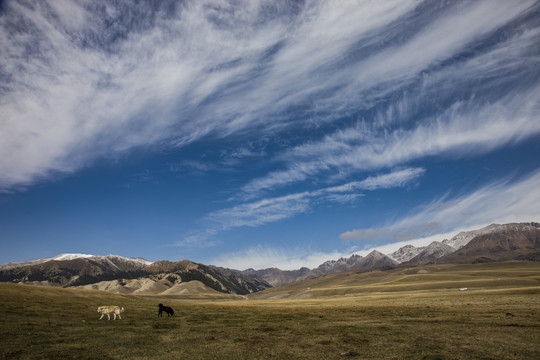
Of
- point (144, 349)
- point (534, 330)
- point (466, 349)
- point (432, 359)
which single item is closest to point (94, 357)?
point (144, 349)

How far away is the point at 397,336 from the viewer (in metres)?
23.9

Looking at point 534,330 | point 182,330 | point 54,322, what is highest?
point 54,322

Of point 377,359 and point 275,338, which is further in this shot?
point 275,338

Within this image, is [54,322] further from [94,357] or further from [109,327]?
[94,357]

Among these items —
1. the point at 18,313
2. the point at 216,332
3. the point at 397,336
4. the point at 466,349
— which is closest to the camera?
the point at 466,349

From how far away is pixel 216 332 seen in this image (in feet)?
93.0

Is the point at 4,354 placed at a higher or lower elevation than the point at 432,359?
higher

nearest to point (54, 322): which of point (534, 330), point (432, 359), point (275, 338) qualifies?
point (275, 338)

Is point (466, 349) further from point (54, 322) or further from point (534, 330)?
point (54, 322)

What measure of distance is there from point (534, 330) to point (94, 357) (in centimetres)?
3380

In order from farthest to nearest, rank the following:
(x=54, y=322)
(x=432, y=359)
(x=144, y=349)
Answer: (x=54, y=322), (x=144, y=349), (x=432, y=359)

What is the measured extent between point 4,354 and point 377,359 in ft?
75.3

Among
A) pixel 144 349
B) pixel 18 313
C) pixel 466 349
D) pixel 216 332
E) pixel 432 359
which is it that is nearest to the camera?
pixel 432 359

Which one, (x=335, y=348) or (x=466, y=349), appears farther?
(x=335, y=348)
